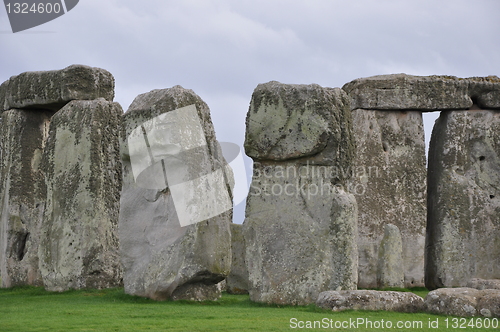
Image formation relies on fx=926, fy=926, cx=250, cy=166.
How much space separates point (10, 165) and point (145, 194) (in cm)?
555

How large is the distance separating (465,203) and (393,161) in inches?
67.4

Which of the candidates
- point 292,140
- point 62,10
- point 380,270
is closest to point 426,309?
point 292,140

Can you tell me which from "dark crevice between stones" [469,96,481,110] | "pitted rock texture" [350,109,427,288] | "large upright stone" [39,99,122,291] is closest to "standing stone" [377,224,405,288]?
"pitted rock texture" [350,109,427,288]

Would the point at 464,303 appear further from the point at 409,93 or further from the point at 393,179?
the point at 409,93

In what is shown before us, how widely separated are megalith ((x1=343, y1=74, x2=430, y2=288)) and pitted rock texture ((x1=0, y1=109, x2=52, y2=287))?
6.36 m

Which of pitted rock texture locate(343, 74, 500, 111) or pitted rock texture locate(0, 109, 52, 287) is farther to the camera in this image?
pitted rock texture locate(343, 74, 500, 111)

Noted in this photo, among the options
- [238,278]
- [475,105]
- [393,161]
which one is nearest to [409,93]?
[393,161]

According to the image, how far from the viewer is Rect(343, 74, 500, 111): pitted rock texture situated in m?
19.0

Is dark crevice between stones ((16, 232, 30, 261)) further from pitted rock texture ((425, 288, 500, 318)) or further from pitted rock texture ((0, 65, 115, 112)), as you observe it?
pitted rock texture ((425, 288, 500, 318))

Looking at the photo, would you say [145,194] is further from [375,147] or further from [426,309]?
[375,147]

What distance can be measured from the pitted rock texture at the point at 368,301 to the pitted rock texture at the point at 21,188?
8249 mm

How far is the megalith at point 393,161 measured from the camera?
18.9m

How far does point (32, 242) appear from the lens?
708 inches

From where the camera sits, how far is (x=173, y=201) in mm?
13266
